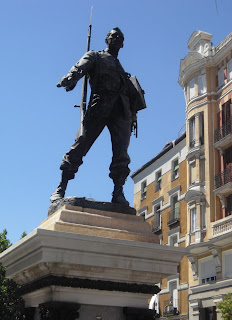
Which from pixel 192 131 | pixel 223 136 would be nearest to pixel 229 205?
pixel 223 136

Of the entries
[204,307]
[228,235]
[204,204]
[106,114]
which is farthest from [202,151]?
[106,114]

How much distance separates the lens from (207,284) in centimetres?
3253

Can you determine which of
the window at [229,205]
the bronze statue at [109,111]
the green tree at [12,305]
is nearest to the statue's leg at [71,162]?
the bronze statue at [109,111]

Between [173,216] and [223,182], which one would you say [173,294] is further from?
Result: [223,182]

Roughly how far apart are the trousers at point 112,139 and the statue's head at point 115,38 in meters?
0.76

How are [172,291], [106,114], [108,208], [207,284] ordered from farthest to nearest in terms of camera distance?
[172,291], [207,284], [106,114], [108,208]

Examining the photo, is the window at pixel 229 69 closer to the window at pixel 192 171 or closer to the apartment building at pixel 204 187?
the apartment building at pixel 204 187

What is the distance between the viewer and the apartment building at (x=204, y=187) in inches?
1259

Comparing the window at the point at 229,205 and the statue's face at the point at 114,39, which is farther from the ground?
the window at the point at 229,205

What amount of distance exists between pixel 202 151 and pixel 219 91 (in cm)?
423

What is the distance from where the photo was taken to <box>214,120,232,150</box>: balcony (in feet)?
107

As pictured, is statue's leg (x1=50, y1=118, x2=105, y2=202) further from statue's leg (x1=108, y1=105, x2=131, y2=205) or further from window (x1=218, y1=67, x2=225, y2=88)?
window (x1=218, y1=67, x2=225, y2=88)

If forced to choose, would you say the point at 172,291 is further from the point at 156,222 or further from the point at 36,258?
the point at 36,258

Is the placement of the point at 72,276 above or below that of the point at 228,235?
below
